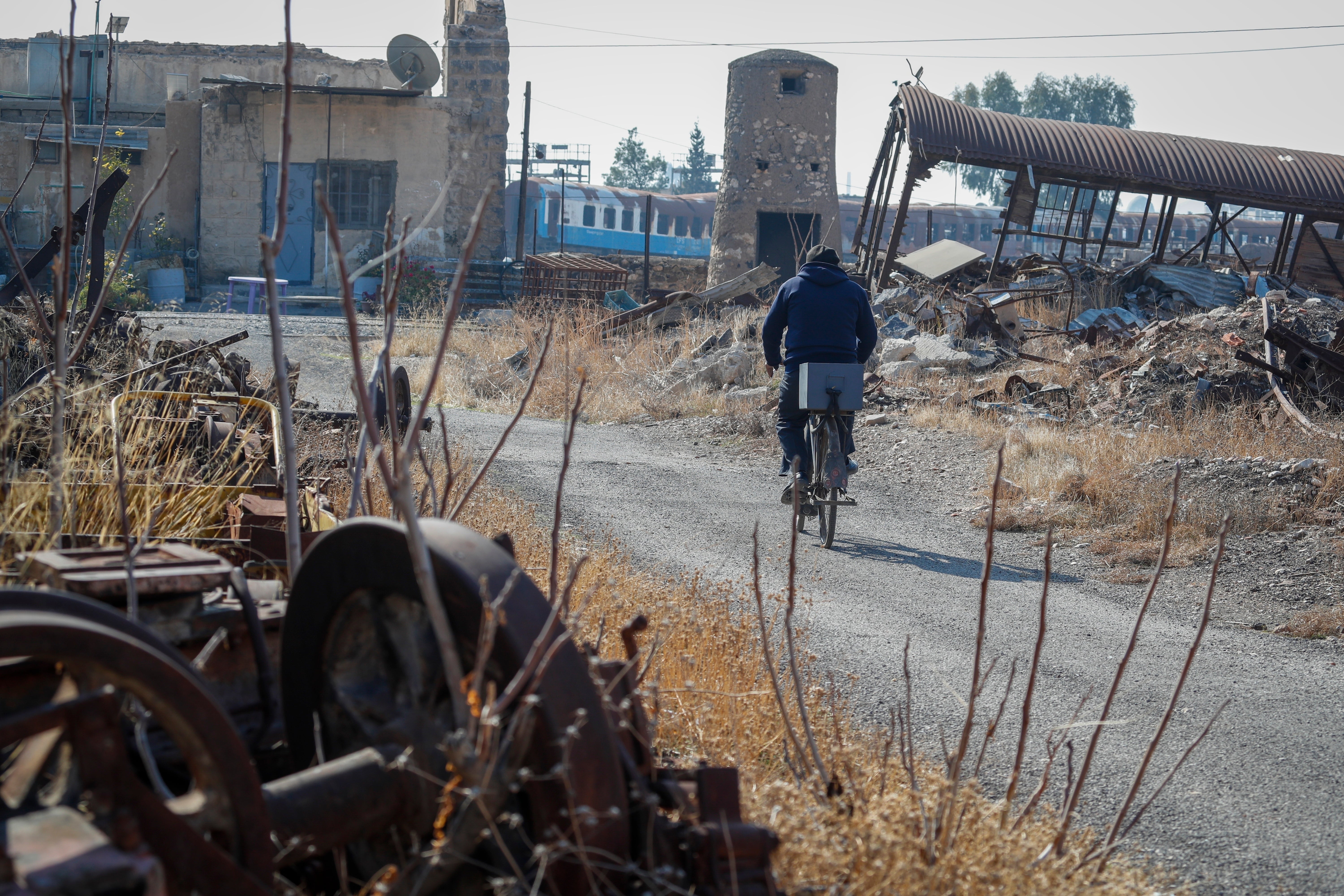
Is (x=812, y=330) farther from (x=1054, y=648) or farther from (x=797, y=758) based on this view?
(x=797, y=758)

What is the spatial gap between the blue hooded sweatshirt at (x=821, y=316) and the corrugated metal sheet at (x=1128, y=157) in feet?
39.8

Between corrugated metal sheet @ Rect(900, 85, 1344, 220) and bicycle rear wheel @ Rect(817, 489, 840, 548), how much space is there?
41.7 feet

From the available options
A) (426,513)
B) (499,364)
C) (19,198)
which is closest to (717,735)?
(426,513)

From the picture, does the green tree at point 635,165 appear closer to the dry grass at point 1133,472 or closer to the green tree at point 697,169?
the green tree at point 697,169

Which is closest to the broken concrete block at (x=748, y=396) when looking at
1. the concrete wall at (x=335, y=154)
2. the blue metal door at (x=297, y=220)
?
the concrete wall at (x=335, y=154)

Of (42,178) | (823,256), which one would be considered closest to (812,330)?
(823,256)

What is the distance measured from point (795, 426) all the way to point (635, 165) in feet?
321

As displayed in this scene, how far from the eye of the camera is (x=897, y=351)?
1587 cm

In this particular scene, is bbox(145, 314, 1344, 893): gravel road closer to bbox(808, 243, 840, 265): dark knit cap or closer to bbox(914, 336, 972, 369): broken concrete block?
bbox(808, 243, 840, 265): dark knit cap

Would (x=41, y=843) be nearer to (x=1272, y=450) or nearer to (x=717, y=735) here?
(x=717, y=735)

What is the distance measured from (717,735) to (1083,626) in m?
3.40

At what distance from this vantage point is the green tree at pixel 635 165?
100875 millimetres

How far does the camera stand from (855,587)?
6578 millimetres

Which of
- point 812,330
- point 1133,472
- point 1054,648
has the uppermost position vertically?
point 812,330
